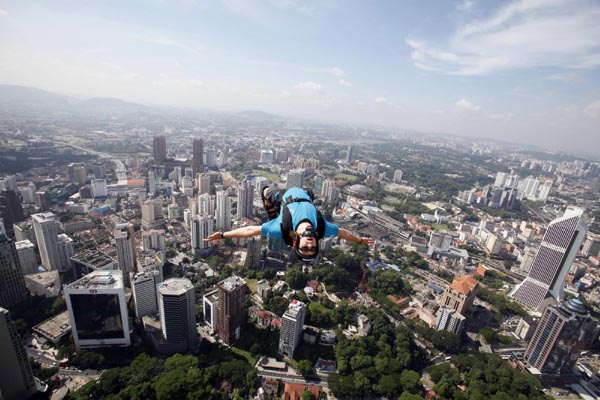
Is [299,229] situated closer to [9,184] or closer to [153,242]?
[153,242]

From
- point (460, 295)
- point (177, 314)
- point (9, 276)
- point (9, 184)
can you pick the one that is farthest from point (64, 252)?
point (460, 295)

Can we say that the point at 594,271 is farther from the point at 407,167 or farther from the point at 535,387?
the point at 407,167

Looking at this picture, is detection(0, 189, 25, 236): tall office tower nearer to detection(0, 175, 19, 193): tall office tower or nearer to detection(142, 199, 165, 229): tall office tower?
detection(0, 175, 19, 193): tall office tower

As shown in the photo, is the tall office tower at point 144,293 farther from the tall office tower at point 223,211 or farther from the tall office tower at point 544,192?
the tall office tower at point 544,192

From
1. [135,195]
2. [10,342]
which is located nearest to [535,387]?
[10,342]

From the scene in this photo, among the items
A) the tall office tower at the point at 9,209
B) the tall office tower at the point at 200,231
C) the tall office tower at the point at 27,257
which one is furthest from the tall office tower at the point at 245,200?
the tall office tower at the point at 9,209

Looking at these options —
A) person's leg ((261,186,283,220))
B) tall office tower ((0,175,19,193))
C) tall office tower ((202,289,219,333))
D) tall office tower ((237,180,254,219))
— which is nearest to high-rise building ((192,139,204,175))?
tall office tower ((237,180,254,219))
